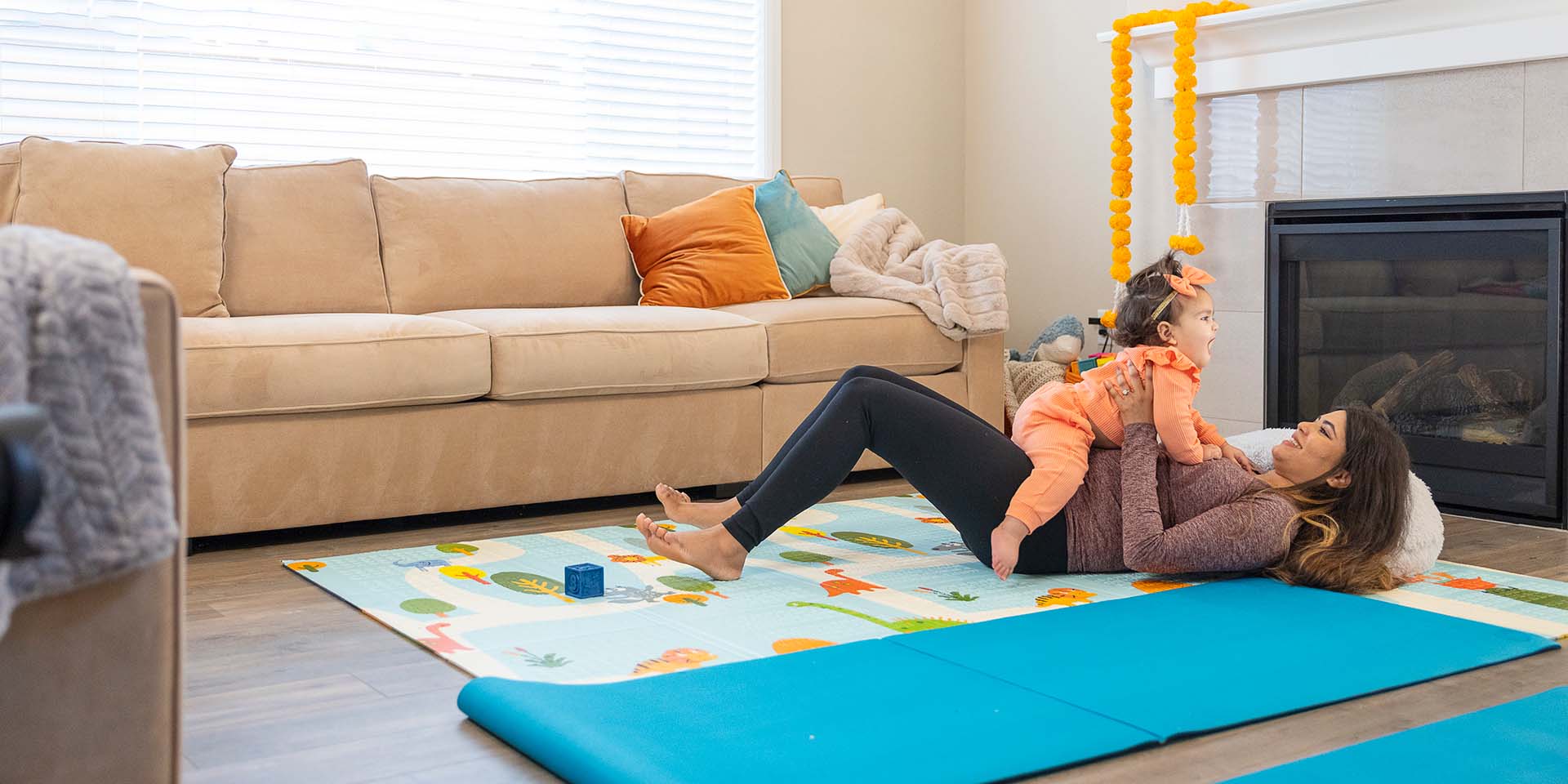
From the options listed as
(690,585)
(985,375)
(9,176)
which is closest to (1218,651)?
(690,585)

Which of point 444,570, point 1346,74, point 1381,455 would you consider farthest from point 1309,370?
point 444,570

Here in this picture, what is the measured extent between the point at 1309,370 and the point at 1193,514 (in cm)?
168

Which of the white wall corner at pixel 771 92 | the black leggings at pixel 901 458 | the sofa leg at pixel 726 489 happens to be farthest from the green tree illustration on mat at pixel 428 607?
the white wall corner at pixel 771 92

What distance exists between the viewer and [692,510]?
2.80 metres

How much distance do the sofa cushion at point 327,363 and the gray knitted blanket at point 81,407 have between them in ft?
6.58

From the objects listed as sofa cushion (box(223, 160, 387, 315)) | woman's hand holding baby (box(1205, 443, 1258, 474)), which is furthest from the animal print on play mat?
sofa cushion (box(223, 160, 387, 315))

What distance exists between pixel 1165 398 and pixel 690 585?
928 mm

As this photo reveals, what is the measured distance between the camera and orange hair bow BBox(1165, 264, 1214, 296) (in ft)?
8.34

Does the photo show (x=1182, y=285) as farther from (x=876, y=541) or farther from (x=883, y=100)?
(x=883, y=100)

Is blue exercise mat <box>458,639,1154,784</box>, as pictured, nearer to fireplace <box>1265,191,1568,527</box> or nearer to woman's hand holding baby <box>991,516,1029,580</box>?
woman's hand holding baby <box>991,516,1029,580</box>

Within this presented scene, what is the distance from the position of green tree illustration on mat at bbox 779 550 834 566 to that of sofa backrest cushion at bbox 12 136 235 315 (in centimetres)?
157

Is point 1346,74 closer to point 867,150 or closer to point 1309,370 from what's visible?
point 1309,370

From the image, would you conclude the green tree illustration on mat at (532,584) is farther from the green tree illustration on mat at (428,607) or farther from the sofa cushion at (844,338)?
the sofa cushion at (844,338)

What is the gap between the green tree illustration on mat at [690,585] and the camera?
256 cm
